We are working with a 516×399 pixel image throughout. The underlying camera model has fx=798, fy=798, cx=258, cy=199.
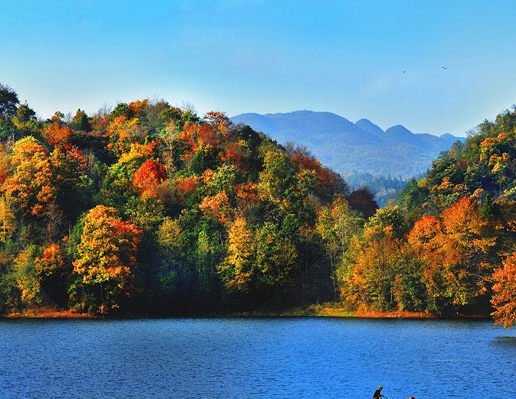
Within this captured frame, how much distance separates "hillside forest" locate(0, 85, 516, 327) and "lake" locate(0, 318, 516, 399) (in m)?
8.91

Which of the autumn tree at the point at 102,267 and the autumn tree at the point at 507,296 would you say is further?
the autumn tree at the point at 102,267

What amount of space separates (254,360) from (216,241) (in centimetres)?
4508

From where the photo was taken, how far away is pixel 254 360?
5578 centimetres

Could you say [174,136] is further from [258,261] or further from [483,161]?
[483,161]

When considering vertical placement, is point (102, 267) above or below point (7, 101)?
below

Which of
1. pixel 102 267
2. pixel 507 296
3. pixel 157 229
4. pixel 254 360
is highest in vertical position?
pixel 157 229

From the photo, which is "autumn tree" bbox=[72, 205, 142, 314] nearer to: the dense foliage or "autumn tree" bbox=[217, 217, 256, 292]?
the dense foliage

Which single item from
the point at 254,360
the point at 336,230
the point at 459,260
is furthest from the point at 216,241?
the point at 254,360

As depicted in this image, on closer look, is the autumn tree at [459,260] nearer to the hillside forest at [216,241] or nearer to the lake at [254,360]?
the hillside forest at [216,241]

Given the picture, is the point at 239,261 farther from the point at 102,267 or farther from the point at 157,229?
the point at 102,267

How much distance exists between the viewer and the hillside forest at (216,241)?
296ft

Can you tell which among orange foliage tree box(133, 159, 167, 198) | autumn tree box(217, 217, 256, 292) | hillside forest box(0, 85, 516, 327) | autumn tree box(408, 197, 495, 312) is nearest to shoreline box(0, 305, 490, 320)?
hillside forest box(0, 85, 516, 327)

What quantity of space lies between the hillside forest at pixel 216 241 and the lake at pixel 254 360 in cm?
891

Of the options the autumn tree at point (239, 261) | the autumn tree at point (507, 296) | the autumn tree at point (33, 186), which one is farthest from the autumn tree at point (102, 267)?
the autumn tree at point (507, 296)
